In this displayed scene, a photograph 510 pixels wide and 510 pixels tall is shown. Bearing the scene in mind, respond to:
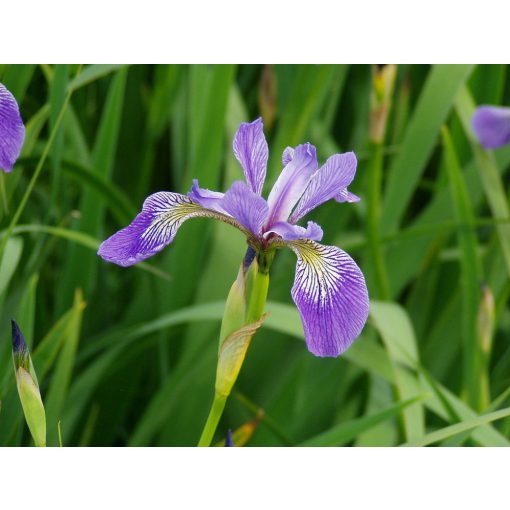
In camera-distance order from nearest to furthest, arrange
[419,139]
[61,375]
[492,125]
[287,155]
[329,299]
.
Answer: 1. [329,299]
2. [287,155]
3. [61,375]
4. [492,125]
5. [419,139]

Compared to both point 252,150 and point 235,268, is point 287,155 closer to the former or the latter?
point 252,150

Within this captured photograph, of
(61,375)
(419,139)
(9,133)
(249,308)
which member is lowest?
(61,375)

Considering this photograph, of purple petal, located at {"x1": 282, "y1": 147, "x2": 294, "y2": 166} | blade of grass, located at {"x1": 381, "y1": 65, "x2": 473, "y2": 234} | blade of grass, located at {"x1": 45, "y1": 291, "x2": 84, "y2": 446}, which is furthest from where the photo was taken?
blade of grass, located at {"x1": 381, "y1": 65, "x2": 473, "y2": 234}

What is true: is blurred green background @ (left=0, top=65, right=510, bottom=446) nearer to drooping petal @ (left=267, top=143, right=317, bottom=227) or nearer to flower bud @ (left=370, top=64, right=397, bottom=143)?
flower bud @ (left=370, top=64, right=397, bottom=143)

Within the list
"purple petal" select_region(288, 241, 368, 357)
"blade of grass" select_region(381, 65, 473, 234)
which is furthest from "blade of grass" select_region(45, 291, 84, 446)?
"blade of grass" select_region(381, 65, 473, 234)

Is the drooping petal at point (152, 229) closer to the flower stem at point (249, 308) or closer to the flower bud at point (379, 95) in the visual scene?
the flower stem at point (249, 308)

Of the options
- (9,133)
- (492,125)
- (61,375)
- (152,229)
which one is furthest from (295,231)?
(492,125)

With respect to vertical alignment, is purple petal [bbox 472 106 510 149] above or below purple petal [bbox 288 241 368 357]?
above
